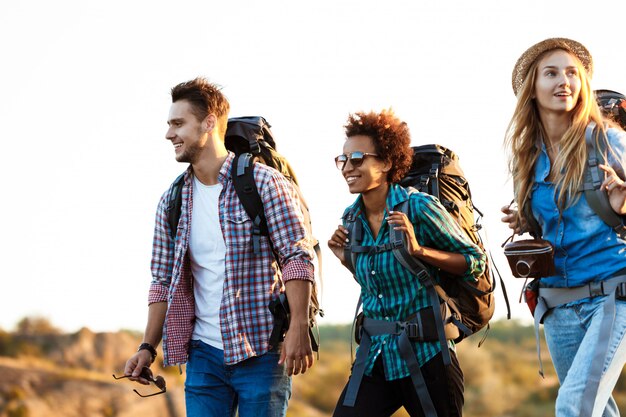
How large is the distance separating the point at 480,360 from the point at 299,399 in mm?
8986

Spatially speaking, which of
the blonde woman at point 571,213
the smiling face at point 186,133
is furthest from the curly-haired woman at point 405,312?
the smiling face at point 186,133

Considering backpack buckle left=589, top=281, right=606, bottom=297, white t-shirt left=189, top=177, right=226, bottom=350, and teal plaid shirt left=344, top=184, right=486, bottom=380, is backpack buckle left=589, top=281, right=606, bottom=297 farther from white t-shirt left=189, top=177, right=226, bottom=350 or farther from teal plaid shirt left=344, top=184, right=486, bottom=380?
white t-shirt left=189, top=177, right=226, bottom=350

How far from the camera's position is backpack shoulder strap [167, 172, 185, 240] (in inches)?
239

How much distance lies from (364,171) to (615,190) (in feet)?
5.04

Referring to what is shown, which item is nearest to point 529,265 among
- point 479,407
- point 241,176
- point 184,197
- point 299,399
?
point 241,176

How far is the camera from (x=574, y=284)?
497 centimetres

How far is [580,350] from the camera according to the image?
15.6ft

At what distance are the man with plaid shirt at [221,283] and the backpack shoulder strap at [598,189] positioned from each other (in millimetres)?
1602

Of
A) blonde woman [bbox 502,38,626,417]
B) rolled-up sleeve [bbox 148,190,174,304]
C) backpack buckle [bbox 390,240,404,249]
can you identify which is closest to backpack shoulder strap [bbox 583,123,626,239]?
blonde woman [bbox 502,38,626,417]

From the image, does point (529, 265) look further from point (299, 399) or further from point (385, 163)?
point (299, 399)

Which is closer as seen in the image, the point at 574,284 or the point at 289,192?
the point at 574,284

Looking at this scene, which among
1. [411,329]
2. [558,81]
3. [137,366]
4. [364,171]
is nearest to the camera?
[558,81]

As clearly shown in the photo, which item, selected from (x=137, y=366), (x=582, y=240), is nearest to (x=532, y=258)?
(x=582, y=240)

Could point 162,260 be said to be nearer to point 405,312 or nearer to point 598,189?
point 405,312
